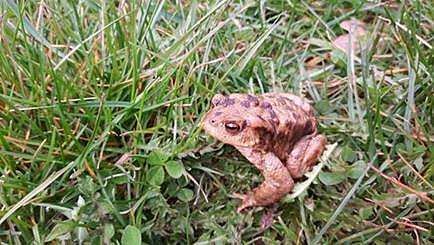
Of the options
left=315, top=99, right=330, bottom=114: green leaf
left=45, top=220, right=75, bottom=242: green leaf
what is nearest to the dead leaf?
left=315, top=99, right=330, bottom=114: green leaf

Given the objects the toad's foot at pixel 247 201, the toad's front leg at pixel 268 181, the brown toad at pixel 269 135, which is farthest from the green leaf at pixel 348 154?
the toad's foot at pixel 247 201

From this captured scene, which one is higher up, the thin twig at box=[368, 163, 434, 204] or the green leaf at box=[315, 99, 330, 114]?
the green leaf at box=[315, 99, 330, 114]

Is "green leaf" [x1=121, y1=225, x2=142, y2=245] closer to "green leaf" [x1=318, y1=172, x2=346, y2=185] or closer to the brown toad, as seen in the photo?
the brown toad

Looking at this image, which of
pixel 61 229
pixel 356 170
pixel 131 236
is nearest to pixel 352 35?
pixel 356 170

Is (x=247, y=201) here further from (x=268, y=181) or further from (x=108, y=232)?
(x=108, y=232)

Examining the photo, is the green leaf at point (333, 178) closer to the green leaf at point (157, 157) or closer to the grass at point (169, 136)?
the grass at point (169, 136)

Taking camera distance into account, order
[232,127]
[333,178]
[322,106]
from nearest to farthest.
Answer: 1. [232,127]
2. [333,178]
3. [322,106]
